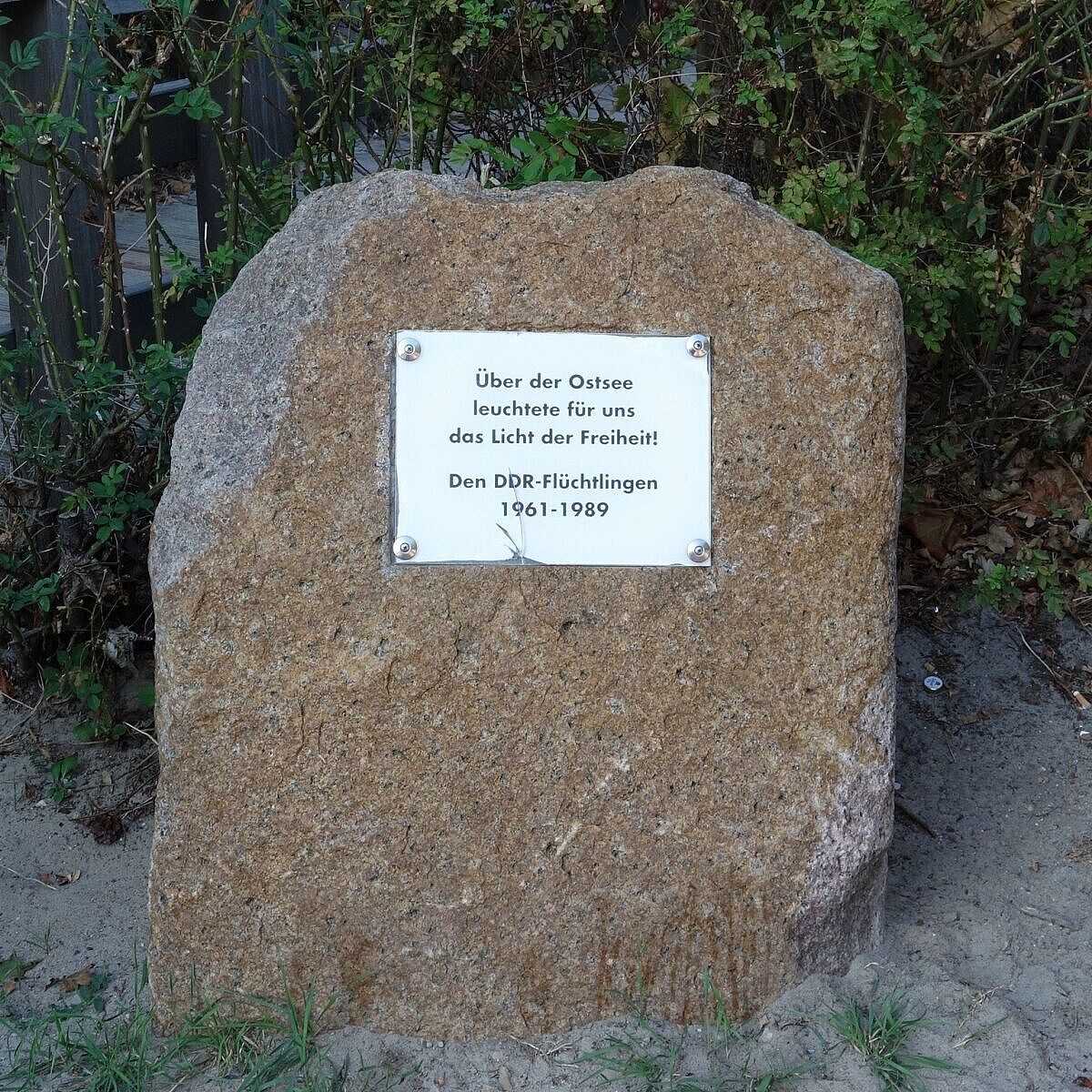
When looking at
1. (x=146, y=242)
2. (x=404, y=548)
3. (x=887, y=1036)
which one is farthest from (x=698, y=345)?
(x=146, y=242)

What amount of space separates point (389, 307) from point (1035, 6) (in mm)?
1554

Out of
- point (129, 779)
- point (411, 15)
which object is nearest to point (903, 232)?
point (411, 15)

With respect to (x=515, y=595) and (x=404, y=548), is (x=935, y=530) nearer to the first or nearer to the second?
(x=515, y=595)

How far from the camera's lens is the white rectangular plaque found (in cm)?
198

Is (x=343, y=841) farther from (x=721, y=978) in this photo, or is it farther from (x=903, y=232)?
(x=903, y=232)

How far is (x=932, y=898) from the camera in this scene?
2.42m

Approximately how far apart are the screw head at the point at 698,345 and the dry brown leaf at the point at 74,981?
1558mm

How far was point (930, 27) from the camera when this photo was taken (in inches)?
105

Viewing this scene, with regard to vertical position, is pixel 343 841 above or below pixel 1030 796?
above

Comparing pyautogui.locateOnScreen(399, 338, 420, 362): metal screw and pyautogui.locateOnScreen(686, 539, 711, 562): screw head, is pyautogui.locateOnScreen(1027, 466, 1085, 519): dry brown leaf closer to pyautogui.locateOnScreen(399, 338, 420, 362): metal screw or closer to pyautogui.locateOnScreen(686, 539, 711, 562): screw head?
pyautogui.locateOnScreen(686, 539, 711, 562): screw head

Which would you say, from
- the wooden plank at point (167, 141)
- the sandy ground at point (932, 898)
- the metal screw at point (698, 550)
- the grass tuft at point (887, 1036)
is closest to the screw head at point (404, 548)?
the metal screw at point (698, 550)

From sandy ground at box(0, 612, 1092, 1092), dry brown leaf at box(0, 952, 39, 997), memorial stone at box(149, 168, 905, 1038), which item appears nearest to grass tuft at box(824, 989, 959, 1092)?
sandy ground at box(0, 612, 1092, 1092)

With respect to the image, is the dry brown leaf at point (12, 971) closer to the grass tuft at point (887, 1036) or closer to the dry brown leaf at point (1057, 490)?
the grass tuft at point (887, 1036)

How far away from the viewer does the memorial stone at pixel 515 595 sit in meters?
1.96
